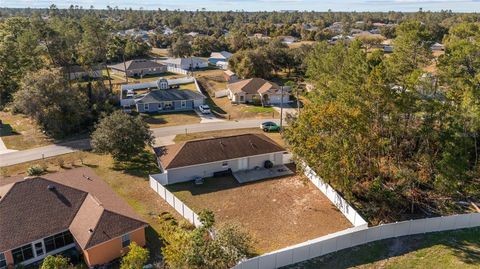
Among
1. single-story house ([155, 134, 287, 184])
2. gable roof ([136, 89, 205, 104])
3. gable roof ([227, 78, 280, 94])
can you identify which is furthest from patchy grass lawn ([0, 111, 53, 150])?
gable roof ([227, 78, 280, 94])

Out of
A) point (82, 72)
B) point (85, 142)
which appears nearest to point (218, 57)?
point (82, 72)

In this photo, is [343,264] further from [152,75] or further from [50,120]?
[152,75]

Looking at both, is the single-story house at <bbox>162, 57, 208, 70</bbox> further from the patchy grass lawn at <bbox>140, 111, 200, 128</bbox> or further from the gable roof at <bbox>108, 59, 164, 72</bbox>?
the patchy grass lawn at <bbox>140, 111, 200, 128</bbox>

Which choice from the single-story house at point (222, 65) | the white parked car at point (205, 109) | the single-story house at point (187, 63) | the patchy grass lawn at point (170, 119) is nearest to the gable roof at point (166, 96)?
the patchy grass lawn at point (170, 119)

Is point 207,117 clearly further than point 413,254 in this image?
Yes

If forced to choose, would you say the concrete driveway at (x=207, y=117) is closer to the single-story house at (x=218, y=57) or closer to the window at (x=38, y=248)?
the window at (x=38, y=248)

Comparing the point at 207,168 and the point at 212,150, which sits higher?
the point at 212,150

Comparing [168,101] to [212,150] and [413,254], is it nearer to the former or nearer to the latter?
[212,150]

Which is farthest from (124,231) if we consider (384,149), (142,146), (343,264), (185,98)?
(185,98)
